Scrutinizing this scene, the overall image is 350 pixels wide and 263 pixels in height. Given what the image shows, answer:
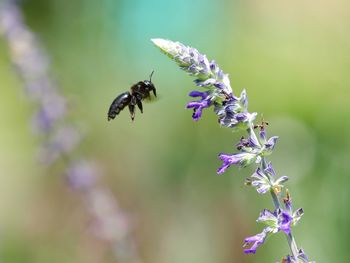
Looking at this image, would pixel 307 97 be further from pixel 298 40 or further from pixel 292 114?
pixel 298 40

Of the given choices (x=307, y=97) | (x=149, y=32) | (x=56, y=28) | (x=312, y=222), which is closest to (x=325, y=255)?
(x=312, y=222)

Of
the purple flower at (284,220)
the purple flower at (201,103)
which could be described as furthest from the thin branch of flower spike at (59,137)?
the purple flower at (284,220)

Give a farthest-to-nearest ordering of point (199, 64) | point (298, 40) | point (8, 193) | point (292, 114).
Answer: point (298, 40)
point (8, 193)
point (292, 114)
point (199, 64)

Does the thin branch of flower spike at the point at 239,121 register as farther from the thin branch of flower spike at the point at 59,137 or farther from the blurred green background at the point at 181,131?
the blurred green background at the point at 181,131

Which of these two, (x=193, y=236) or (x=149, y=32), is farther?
(x=149, y=32)

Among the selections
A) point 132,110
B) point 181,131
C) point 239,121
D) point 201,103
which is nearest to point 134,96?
point 132,110

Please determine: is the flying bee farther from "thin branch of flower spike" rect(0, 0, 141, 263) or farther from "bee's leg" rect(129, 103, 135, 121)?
"thin branch of flower spike" rect(0, 0, 141, 263)

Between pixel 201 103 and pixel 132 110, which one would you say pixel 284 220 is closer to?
pixel 201 103
